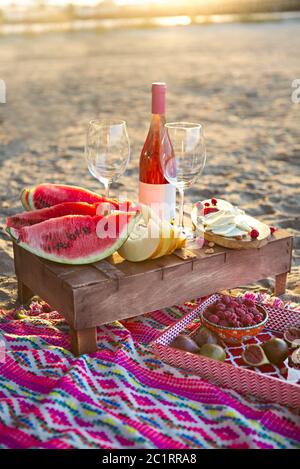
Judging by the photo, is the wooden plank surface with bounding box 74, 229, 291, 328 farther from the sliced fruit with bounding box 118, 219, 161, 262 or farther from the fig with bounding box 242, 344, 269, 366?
the fig with bounding box 242, 344, 269, 366

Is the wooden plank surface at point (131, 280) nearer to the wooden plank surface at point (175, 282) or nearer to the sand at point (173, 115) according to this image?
the wooden plank surface at point (175, 282)

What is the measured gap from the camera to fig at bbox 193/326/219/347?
2787mm

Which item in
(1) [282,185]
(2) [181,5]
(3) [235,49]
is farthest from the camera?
(2) [181,5]

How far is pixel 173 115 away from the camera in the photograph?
355 inches

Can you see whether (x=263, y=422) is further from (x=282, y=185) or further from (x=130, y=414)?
(x=282, y=185)

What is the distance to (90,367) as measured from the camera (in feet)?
8.93

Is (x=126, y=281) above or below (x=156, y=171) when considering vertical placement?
below

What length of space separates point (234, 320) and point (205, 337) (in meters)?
0.15

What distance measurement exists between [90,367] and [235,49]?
1671 cm

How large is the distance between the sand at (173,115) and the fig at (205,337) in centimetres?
91

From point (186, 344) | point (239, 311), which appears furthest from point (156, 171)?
point (186, 344)

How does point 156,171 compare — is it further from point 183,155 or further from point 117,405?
point 117,405

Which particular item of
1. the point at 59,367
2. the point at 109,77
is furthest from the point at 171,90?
the point at 59,367

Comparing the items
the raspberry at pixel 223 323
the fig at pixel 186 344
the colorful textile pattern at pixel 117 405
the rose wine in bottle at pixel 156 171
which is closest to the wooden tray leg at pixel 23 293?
the colorful textile pattern at pixel 117 405
